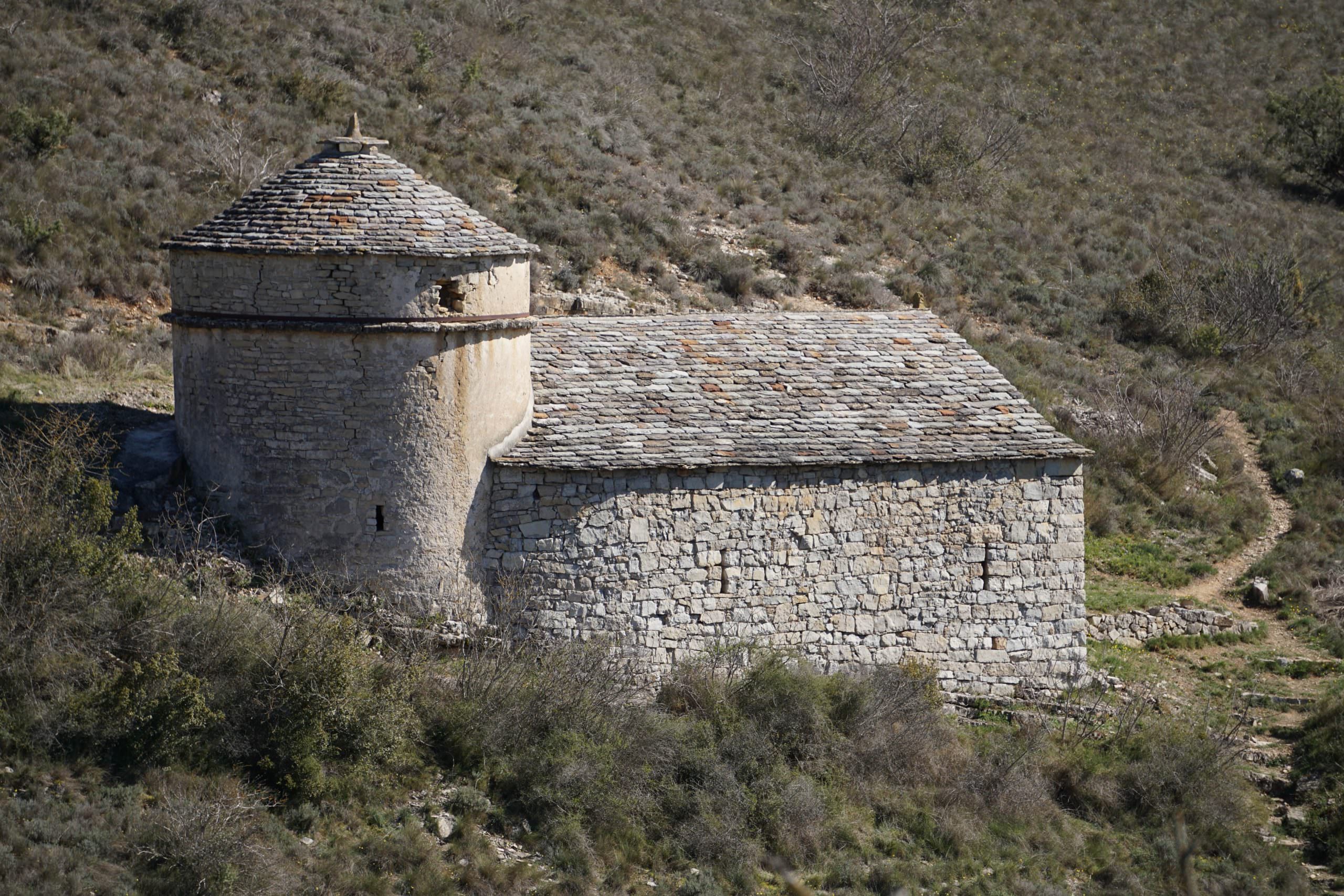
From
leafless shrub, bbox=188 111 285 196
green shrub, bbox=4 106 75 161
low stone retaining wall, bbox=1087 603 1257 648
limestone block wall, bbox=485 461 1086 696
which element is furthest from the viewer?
leafless shrub, bbox=188 111 285 196

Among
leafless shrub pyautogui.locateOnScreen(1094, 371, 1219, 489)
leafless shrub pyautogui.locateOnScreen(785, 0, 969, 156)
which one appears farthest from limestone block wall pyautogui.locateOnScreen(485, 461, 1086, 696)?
leafless shrub pyautogui.locateOnScreen(785, 0, 969, 156)

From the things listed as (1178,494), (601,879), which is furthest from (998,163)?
(601,879)

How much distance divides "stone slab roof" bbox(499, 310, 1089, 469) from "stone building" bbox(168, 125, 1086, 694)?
1.4 inches

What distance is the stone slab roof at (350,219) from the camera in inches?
475

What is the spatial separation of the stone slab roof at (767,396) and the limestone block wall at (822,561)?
0.23m

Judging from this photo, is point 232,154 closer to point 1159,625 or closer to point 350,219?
point 350,219

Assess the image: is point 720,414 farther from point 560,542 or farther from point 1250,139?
point 1250,139

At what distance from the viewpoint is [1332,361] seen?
27.9 m

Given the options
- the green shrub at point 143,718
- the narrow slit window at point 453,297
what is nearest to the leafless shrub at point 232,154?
the narrow slit window at point 453,297

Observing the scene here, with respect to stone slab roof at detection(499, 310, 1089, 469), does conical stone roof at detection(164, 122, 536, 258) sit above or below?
above

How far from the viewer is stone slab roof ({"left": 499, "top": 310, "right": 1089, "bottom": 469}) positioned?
524 inches

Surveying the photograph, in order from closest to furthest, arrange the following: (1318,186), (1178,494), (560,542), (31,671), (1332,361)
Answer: (31,671) < (560,542) < (1178,494) < (1332,361) < (1318,186)

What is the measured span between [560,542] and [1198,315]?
20.9 m

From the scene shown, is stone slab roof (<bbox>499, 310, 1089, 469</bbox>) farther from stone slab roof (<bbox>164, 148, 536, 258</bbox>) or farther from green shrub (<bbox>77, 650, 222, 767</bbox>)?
green shrub (<bbox>77, 650, 222, 767</bbox>)
